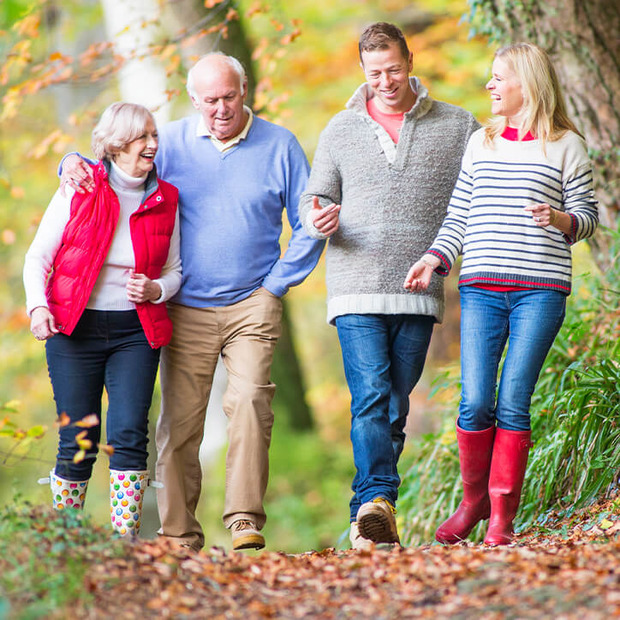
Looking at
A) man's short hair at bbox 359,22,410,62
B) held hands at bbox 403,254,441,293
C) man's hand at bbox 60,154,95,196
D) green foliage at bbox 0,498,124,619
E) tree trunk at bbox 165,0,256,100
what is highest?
tree trunk at bbox 165,0,256,100

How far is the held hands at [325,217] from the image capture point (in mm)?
3713

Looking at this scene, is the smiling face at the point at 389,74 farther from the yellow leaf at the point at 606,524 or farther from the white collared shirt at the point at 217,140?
the yellow leaf at the point at 606,524

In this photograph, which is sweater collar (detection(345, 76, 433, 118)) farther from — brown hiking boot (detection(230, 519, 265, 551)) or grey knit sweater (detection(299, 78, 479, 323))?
brown hiking boot (detection(230, 519, 265, 551))

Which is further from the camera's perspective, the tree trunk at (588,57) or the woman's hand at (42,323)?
the tree trunk at (588,57)

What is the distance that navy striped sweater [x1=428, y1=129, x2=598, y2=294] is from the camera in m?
3.53

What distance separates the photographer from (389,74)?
→ 3766 millimetres

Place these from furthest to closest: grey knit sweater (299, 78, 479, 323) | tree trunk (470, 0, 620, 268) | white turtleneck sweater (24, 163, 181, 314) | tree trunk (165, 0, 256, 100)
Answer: tree trunk (165, 0, 256, 100), tree trunk (470, 0, 620, 268), grey knit sweater (299, 78, 479, 323), white turtleneck sweater (24, 163, 181, 314)

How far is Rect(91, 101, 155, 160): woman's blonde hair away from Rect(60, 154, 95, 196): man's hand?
5.2 inches

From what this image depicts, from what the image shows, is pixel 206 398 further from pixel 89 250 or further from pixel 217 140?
pixel 217 140

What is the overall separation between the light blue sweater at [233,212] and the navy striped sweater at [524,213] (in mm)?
840

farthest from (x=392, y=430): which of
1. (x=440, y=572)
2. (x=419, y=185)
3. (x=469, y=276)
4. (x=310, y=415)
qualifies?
(x=310, y=415)

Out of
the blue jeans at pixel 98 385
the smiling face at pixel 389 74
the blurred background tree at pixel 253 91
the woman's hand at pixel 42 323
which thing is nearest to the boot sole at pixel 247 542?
the blue jeans at pixel 98 385

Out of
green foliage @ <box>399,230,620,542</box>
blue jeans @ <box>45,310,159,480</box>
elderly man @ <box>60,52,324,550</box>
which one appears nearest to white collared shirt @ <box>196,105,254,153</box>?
elderly man @ <box>60,52,324,550</box>

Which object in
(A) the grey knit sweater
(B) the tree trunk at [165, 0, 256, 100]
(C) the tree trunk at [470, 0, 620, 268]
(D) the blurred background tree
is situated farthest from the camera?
(B) the tree trunk at [165, 0, 256, 100]
